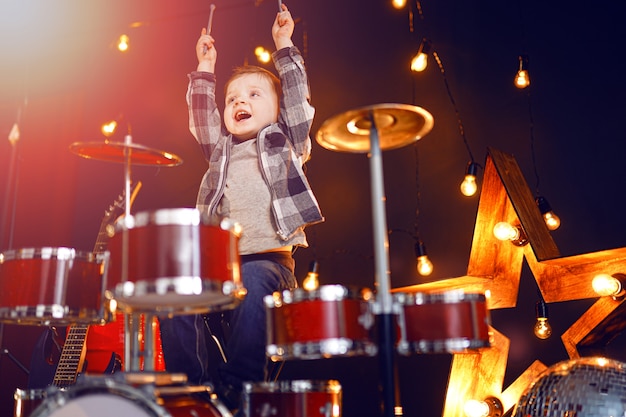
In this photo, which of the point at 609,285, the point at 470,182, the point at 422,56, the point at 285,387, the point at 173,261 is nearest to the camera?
the point at 173,261

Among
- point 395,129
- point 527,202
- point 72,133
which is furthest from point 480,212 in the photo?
point 72,133

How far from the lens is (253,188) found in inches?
103

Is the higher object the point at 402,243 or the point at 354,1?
the point at 354,1

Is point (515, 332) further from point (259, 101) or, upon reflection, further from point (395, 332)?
point (259, 101)

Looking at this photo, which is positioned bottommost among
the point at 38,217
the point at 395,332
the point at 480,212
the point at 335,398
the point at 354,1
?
the point at 335,398

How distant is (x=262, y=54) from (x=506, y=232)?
6.08 feet

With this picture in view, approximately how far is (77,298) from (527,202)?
179cm

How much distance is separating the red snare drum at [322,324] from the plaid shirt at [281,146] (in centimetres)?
→ 64

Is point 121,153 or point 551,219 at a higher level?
point 121,153

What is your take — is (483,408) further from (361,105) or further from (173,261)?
(361,105)

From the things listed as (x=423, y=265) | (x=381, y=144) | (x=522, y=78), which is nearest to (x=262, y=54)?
(x=522, y=78)

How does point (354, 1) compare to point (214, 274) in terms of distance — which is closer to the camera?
point (214, 274)

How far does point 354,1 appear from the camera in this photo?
144 inches

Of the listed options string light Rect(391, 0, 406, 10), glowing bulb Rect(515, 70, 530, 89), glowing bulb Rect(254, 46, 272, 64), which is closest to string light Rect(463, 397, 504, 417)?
glowing bulb Rect(515, 70, 530, 89)
